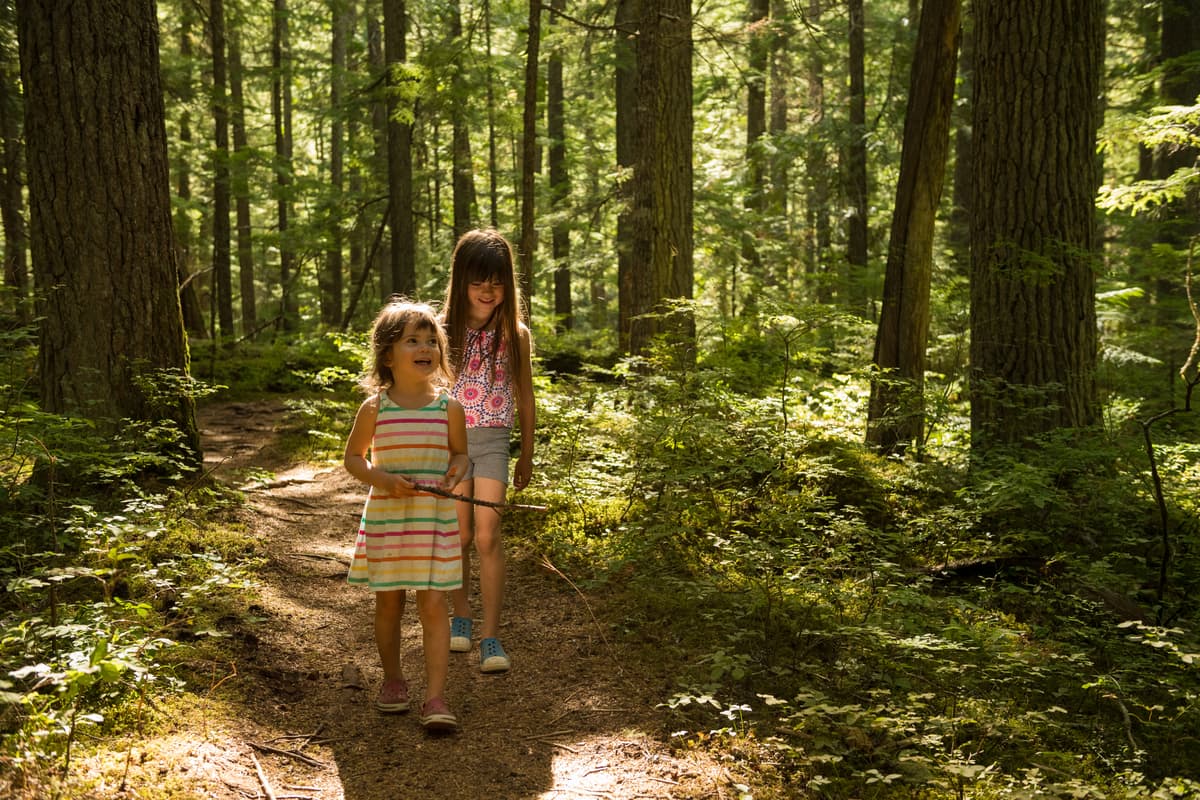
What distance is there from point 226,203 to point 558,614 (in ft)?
47.0

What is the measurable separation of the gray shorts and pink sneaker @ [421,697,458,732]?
123 cm

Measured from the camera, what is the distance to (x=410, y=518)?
3809 mm

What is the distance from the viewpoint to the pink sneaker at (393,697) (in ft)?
12.8

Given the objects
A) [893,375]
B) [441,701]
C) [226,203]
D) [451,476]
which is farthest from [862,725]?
[226,203]

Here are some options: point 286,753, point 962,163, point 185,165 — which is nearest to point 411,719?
point 286,753

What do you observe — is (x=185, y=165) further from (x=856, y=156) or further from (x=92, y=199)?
(x=92, y=199)

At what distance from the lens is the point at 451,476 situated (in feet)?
12.6

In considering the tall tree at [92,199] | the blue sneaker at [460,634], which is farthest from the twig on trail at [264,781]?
the tall tree at [92,199]

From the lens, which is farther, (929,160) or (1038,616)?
(929,160)

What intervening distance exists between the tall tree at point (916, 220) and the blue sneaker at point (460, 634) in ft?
14.7

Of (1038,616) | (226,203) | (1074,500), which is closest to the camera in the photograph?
(1038,616)

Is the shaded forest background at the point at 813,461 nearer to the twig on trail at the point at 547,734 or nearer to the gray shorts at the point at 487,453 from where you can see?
the twig on trail at the point at 547,734

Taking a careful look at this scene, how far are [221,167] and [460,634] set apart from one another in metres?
14.4

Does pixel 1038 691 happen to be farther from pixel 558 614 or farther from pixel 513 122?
pixel 513 122
